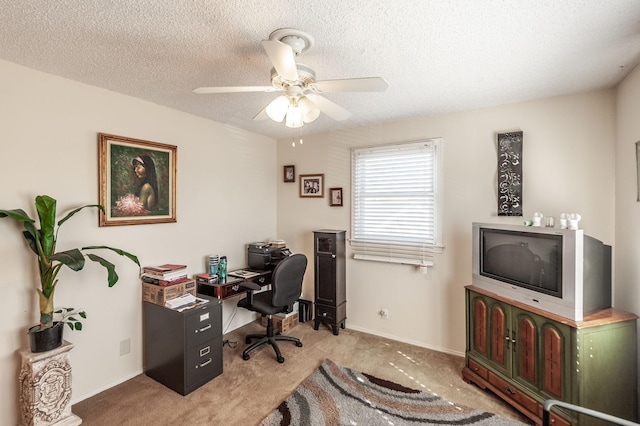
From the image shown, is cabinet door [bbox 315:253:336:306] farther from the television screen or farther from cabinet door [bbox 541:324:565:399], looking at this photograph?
cabinet door [bbox 541:324:565:399]

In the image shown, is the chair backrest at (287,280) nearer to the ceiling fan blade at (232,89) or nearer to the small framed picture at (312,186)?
the small framed picture at (312,186)

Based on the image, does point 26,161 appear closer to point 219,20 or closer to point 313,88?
point 219,20

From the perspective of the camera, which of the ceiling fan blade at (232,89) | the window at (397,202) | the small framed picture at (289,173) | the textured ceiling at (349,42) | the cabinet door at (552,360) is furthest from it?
the small framed picture at (289,173)

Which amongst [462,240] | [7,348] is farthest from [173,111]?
[462,240]

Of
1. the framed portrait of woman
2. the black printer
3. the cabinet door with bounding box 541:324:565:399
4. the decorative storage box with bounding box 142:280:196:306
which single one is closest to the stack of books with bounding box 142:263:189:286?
the decorative storage box with bounding box 142:280:196:306

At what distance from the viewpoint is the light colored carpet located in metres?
2.22

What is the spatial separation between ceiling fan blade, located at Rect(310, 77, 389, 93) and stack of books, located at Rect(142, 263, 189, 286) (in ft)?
6.91

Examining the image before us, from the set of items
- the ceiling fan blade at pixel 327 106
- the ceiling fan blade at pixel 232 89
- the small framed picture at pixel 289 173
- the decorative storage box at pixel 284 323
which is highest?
the ceiling fan blade at pixel 232 89

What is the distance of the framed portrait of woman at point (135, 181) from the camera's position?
253cm

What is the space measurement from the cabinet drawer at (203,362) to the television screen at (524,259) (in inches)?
99.4

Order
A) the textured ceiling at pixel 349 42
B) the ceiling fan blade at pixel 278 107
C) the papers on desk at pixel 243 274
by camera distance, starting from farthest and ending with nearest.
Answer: the papers on desk at pixel 243 274 → the ceiling fan blade at pixel 278 107 → the textured ceiling at pixel 349 42

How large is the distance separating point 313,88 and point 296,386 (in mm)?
2399

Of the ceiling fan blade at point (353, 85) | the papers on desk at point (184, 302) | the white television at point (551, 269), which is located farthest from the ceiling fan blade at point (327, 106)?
the papers on desk at point (184, 302)

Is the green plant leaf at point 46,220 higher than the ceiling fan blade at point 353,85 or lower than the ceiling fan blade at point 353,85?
lower
